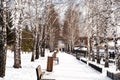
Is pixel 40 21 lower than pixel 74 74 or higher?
higher

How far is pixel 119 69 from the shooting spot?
23656mm

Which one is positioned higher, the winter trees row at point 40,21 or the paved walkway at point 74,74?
the winter trees row at point 40,21

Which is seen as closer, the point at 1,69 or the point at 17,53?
the point at 1,69

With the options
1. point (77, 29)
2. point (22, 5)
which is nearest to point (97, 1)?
point (22, 5)

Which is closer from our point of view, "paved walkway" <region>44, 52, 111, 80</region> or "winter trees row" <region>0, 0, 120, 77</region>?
"winter trees row" <region>0, 0, 120, 77</region>

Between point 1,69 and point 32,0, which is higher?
point 32,0

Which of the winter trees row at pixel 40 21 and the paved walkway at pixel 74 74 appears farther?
the paved walkway at pixel 74 74

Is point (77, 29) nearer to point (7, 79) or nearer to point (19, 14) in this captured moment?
point (19, 14)

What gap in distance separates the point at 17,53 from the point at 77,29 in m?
76.0

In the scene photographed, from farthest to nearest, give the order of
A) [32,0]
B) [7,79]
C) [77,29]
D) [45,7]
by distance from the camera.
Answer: [77,29]
[45,7]
[32,0]
[7,79]

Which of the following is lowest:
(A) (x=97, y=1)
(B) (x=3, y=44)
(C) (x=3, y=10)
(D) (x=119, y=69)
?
(D) (x=119, y=69)

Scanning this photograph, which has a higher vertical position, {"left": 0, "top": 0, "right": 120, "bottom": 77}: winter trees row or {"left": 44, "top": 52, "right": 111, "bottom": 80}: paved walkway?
{"left": 0, "top": 0, "right": 120, "bottom": 77}: winter trees row

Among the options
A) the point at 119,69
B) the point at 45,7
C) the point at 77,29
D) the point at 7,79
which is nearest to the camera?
the point at 7,79

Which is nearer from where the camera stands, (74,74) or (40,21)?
(74,74)
